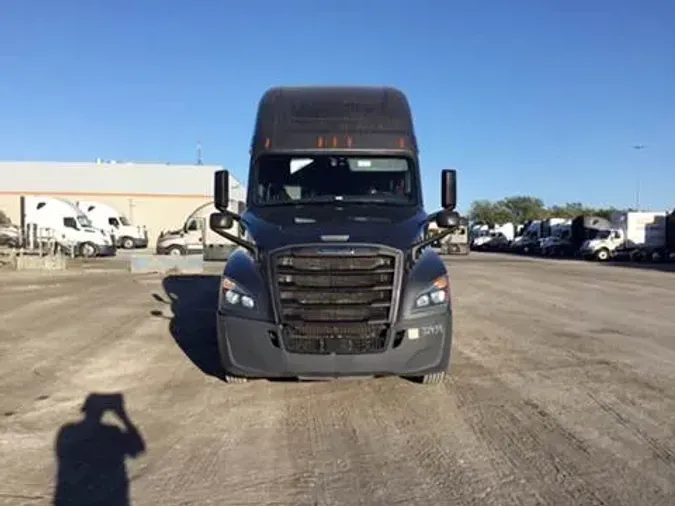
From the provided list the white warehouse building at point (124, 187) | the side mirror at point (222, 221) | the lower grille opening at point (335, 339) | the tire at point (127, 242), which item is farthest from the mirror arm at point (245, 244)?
the white warehouse building at point (124, 187)

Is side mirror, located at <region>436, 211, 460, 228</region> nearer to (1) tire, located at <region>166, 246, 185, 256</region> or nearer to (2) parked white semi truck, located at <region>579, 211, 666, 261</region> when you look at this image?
(1) tire, located at <region>166, 246, 185, 256</region>

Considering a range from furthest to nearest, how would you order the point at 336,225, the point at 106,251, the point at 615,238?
the point at 615,238 → the point at 106,251 → the point at 336,225

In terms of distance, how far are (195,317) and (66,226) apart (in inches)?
1218

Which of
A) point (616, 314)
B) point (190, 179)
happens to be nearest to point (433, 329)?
point (616, 314)

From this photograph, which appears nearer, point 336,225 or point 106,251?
point 336,225

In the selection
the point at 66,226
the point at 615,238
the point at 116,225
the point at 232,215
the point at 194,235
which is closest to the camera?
the point at 232,215

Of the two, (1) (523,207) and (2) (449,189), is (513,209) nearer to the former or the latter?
(1) (523,207)

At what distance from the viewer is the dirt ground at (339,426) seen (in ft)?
16.6

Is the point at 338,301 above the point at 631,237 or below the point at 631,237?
above

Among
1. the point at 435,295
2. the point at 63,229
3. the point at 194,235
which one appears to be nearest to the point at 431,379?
the point at 435,295

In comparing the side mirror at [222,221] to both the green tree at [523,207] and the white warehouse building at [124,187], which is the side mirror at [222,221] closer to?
the white warehouse building at [124,187]

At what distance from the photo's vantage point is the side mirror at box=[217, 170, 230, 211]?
862 cm

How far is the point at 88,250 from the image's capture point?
42062 millimetres

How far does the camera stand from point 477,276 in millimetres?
28234
